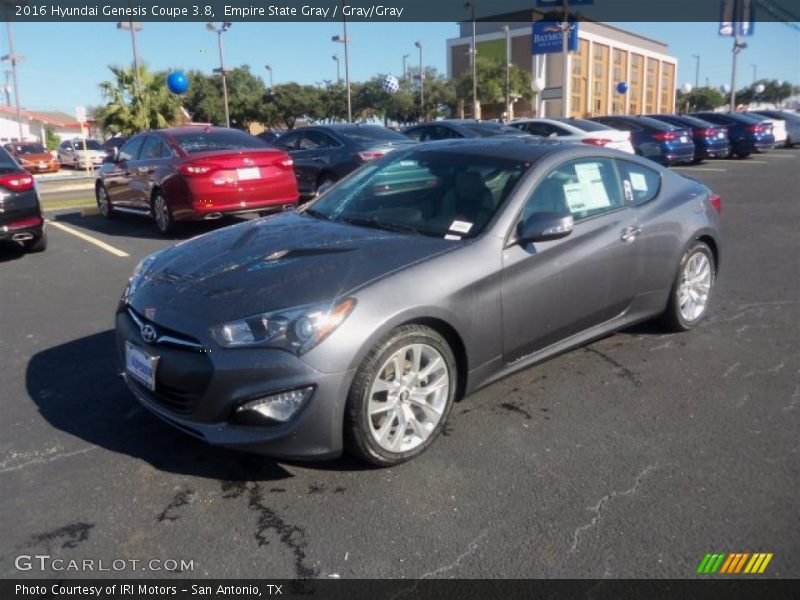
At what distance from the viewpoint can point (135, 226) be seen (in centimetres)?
1047

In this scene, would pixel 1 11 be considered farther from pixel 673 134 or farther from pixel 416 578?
pixel 416 578

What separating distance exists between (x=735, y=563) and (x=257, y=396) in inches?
77.9

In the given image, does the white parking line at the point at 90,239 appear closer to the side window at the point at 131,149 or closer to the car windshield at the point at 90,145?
the side window at the point at 131,149

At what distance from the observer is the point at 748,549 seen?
8.63ft

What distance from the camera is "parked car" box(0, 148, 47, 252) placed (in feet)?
24.9

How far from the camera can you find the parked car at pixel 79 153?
3509 cm

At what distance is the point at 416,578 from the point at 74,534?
4.57ft

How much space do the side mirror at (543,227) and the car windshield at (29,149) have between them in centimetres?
3617

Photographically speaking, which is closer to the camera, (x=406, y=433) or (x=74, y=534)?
(x=74, y=534)

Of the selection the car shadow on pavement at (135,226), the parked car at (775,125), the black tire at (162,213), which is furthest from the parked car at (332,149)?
the parked car at (775,125)

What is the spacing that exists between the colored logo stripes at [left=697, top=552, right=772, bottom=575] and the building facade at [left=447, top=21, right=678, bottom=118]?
2839 inches

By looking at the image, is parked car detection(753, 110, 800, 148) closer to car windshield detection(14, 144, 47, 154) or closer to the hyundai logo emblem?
the hyundai logo emblem

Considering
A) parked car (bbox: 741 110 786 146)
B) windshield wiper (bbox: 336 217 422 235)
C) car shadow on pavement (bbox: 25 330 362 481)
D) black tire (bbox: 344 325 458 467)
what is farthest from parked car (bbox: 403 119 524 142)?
parked car (bbox: 741 110 786 146)
